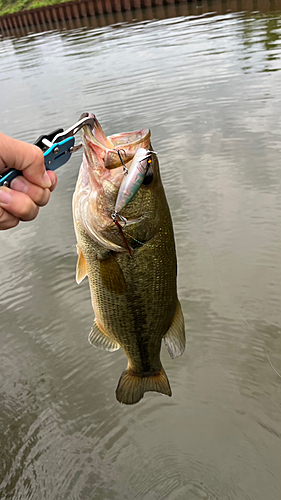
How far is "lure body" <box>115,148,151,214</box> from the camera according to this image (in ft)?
6.30

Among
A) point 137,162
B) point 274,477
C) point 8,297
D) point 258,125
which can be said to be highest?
point 137,162

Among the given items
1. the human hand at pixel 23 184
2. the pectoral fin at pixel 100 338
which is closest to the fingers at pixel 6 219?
A: the human hand at pixel 23 184

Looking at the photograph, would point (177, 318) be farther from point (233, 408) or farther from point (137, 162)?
point (233, 408)

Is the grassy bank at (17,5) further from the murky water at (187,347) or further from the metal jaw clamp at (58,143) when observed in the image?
the metal jaw clamp at (58,143)

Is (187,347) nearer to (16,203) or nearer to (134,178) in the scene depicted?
(134,178)

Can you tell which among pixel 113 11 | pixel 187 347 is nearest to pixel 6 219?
pixel 187 347

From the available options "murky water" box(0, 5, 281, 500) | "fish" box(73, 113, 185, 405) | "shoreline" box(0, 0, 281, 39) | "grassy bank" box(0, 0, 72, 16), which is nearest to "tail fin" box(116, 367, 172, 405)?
"fish" box(73, 113, 185, 405)

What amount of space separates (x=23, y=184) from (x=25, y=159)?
5.0 inches

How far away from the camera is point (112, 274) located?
2.26 m

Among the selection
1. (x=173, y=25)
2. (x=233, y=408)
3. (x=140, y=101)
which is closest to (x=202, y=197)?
(x=233, y=408)

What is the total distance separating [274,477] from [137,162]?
2.52 metres

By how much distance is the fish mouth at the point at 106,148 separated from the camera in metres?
2.02

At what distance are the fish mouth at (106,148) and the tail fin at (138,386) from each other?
1.42 metres

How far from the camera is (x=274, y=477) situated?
3.03m
